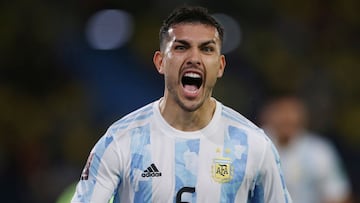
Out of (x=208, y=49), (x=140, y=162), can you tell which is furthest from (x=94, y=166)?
(x=208, y=49)

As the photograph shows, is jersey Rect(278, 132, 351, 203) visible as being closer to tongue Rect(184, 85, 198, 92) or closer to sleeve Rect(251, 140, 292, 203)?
sleeve Rect(251, 140, 292, 203)

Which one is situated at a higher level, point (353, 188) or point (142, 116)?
point (142, 116)

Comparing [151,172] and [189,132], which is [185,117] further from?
[151,172]

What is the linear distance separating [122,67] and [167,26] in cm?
487

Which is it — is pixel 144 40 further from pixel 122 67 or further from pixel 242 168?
pixel 242 168

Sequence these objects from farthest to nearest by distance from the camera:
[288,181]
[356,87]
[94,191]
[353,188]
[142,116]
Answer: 1. [356,87]
2. [353,188]
3. [288,181]
4. [142,116]
5. [94,191]

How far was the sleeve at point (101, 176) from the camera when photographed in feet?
11.9

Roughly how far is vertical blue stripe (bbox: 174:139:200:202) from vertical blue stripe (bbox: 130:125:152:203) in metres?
0.12

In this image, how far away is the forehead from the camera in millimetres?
3737

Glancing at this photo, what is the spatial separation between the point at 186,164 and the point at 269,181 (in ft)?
1.17

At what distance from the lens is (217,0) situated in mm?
8992

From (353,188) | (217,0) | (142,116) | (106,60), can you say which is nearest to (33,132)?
(106,60)

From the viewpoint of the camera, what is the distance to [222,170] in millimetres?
3740

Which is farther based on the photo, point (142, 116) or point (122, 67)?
point (122, 67)
